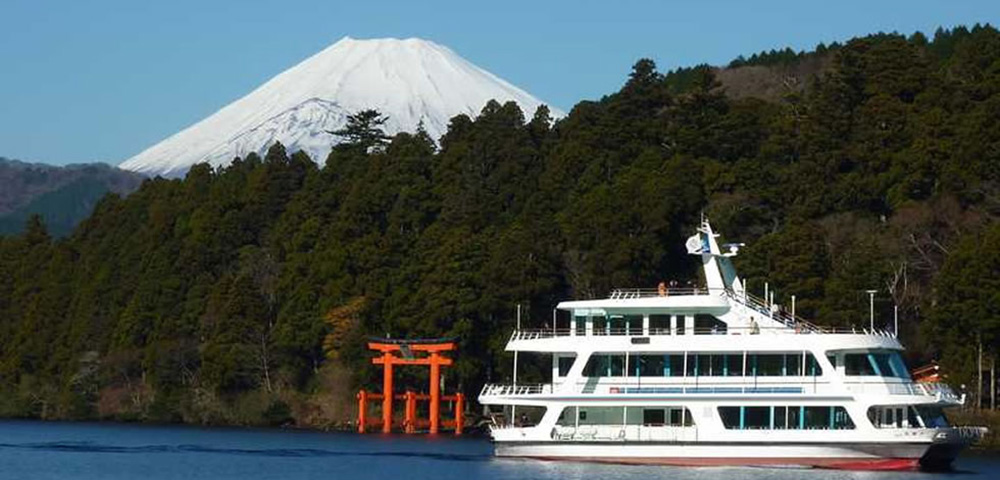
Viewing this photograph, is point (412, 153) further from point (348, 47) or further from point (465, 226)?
point (348, 47)

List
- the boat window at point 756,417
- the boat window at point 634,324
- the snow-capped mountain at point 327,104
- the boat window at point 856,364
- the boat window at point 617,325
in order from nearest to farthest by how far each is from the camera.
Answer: the boat window at point 856,364 < the boat window at point 756,417 < the boat window at point 634,324 < the boat window at point 617,325 < the snow-capped mountain at point 327,104

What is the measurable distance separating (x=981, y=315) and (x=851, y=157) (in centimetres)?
1424

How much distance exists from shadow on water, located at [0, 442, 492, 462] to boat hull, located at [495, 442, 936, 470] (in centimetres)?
299

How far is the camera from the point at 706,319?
44.8 metres

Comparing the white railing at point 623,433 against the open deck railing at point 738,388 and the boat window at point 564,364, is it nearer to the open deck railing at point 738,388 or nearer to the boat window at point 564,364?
the open deck railing at point 738,388

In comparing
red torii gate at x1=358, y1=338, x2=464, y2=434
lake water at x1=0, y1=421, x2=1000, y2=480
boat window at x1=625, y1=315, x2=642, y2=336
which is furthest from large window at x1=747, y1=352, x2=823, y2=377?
red torii gate at x1=358, y1=338, x2=464, y2=434

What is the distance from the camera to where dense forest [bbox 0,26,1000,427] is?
58.8m

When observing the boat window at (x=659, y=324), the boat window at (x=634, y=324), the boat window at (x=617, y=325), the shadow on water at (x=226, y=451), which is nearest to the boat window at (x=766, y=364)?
the boat window at (x=659, y=324)

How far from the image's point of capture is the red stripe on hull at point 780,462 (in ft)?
134

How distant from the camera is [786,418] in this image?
41.9m

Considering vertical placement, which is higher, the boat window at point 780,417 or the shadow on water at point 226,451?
the boat window at point 780,417

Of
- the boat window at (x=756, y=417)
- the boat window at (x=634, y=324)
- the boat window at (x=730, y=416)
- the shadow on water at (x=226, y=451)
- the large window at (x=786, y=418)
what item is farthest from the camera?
the shadow on water at (x=226, y=451)

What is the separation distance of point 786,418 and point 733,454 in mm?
1350

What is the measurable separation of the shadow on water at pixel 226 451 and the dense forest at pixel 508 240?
1208 centimetres
